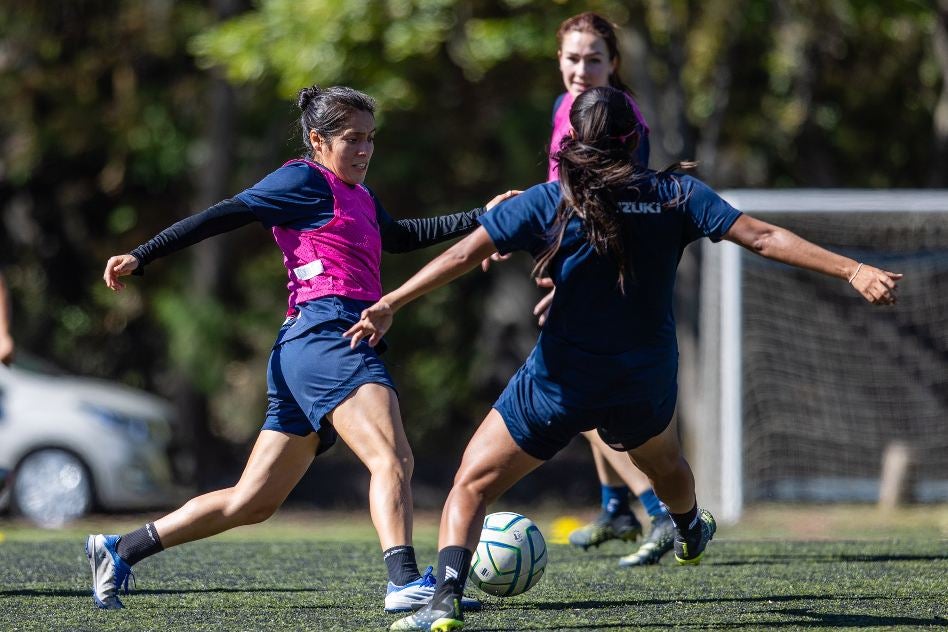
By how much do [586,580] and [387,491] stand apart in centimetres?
152

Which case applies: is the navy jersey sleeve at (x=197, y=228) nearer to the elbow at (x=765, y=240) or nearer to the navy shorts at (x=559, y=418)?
the navy shorts at (x=559, y=418)

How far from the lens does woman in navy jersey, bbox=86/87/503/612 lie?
505 cm

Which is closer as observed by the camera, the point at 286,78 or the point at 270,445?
the point at 270,445

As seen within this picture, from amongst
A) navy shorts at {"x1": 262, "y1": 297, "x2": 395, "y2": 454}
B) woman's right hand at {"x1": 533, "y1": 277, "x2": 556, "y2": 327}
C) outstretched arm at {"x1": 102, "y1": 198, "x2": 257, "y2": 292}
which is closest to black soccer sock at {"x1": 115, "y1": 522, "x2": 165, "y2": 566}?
navy shorts at {"x1": 262, "y1": 297, "x2": 395, "y2": 454}

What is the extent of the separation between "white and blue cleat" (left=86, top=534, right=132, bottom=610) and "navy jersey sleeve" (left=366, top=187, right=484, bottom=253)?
5.12 feet

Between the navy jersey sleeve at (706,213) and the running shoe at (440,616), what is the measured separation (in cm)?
139

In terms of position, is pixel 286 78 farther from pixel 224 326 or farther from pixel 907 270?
pixel 907 270

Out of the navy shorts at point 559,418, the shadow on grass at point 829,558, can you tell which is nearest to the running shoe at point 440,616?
the navy shorts at point 559,418

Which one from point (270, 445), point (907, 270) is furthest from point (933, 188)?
point (270, 445)

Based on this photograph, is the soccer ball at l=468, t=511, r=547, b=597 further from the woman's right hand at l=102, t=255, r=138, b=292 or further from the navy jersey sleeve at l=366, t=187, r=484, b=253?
the woman's right hand at l=102, t=255, r=138, b=292

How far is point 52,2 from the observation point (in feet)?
55.6

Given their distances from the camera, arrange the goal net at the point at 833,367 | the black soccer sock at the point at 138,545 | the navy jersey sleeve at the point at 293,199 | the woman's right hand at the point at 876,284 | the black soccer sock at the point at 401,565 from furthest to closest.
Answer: the goal net at the point at 833,367, the black soccer sock at the point at 138,545, the navy jersey sleeve at the point at 293,199, the black soccer sock at the point at 401,565, the woman's right hand at the point at 876,284

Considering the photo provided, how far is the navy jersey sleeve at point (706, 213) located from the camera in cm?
455

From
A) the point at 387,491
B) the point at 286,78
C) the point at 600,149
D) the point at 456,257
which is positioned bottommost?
the point at 387,491
